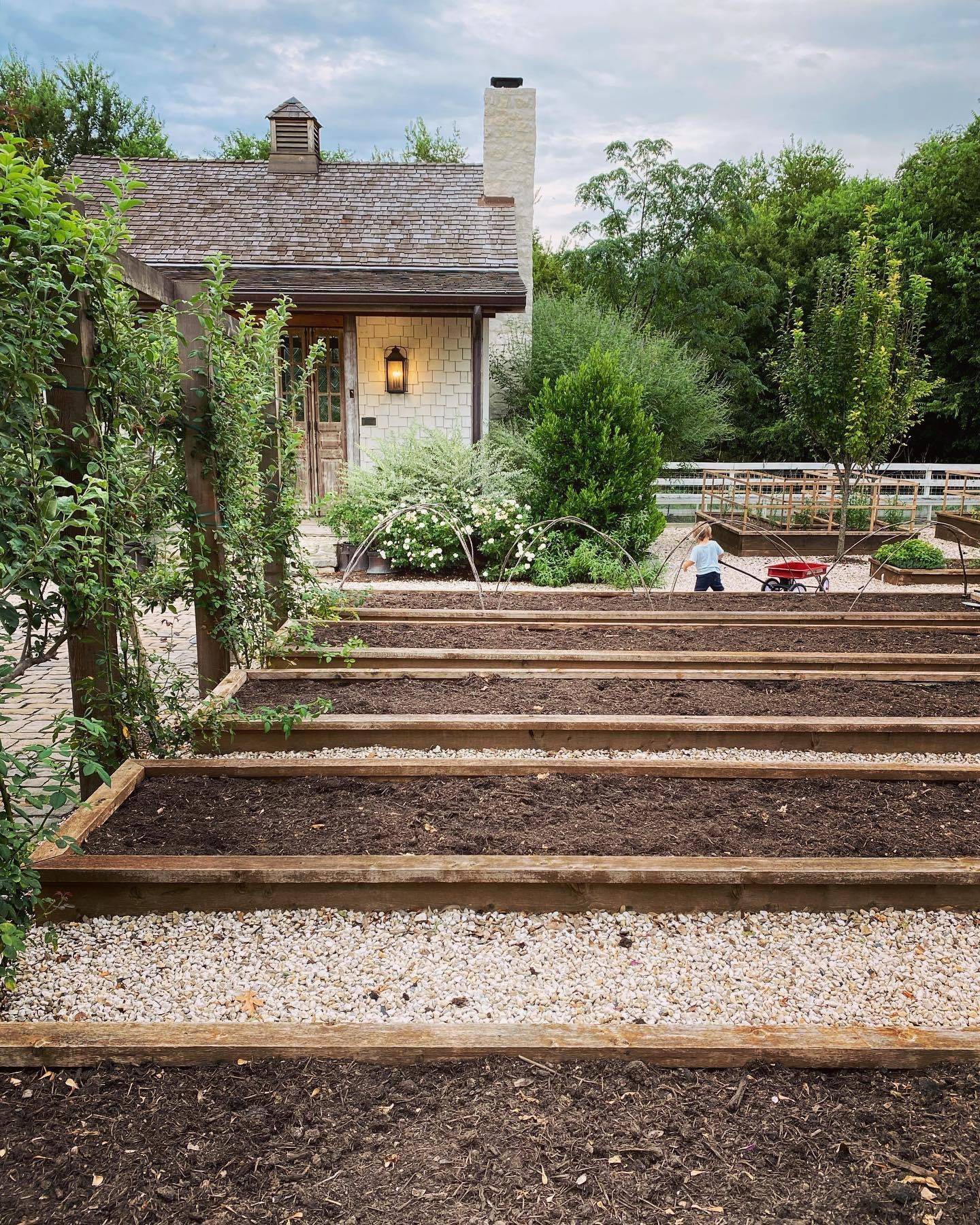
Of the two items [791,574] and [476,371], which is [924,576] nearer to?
[791,574]

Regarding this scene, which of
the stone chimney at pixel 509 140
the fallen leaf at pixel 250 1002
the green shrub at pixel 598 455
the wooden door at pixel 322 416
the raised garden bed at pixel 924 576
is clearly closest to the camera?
the fallen leaf at pixel 250 1002

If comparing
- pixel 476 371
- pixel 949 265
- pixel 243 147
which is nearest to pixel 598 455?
pixel 476 371

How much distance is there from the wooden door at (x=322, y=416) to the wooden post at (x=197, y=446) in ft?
27.7

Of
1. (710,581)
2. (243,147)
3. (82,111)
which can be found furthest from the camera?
(243,147)

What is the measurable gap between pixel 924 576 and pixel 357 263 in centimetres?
899

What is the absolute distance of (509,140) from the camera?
50.0 feet

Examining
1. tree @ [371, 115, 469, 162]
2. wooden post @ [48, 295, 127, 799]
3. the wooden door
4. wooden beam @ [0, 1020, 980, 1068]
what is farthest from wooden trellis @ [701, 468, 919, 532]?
tree @ [371, 115, 469, 162]

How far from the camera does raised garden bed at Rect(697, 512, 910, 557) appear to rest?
40.7 ft

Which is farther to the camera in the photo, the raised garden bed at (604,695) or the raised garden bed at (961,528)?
the raised garden bed at (961,528)

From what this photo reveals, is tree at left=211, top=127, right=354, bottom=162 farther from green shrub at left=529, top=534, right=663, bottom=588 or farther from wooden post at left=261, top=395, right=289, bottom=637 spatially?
wooden post at left=261, top=395, right=289, bottom=637

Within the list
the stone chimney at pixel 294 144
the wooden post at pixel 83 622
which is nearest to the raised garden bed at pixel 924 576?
the wooden post at pixel 83 622

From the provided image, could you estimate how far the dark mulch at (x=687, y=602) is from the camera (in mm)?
7078

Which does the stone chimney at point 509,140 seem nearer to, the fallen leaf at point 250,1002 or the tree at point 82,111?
the fallen leaf at point 250,1002

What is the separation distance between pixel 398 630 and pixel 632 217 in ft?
66.2
